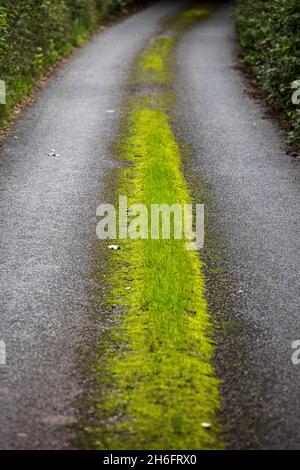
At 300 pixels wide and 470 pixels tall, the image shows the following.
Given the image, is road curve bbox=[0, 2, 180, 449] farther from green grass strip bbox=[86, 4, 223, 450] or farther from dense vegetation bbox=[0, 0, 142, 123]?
dense vegetation bbox=[0, 0, 142, 123]

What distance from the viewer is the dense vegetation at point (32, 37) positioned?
604 inches

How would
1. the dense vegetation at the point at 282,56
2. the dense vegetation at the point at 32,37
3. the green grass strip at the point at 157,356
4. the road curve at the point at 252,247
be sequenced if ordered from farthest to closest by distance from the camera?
the dense vegetation at the point at 32,37
the dense vegetation at the point at 282,56
the road curve at the point at 252,247
the green grass strip at the point at 157,356

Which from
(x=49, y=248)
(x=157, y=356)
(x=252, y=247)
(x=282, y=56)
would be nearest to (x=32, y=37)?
(x=282, y=56)

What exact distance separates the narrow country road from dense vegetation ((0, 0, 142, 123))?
0.69 m

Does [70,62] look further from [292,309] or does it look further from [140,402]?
[140,402]

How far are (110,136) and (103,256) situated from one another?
19.4ft

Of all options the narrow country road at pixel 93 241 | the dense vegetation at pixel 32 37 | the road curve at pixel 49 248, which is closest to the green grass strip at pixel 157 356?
the narrow country road at pixel 93 241

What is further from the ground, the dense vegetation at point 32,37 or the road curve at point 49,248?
the dense vegetation at point 32,37

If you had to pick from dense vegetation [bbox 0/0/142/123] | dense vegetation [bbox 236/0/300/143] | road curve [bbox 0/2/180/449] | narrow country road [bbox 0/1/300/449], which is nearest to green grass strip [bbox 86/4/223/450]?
narrow country road [bbox 0/1/300/449]

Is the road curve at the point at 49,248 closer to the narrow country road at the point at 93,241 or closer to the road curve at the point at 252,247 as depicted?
the narrow country road at the point at 93,241

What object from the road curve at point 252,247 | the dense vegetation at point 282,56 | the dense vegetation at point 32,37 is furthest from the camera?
the dense vegetation at point 32,37

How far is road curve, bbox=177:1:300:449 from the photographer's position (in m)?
5.56

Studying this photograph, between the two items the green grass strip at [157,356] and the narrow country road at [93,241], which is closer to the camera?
the green grass strip at [157,356]

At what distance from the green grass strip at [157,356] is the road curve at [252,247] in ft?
0.76
